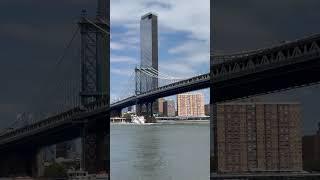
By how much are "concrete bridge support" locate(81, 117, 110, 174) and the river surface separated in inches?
4.6

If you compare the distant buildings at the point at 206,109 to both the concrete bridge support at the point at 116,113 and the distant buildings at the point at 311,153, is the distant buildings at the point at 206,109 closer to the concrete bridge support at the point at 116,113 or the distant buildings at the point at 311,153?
the concrete bridge support at the point at 116,113

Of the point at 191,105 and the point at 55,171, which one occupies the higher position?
the point at 191,105

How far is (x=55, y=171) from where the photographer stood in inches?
277

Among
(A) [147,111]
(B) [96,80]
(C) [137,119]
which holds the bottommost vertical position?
(C) [137,119]

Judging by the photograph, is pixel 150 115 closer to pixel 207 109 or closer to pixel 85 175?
pixel 207 109

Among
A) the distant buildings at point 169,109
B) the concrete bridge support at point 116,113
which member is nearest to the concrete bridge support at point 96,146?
the concrete bridge support at point 116,113

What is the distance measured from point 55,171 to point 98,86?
1.17m

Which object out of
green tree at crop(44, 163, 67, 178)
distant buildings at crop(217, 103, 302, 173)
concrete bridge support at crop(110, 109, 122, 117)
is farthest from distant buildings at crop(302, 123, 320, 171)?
green tree at crop(44, 163, 67, 178)

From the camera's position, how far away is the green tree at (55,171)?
22.9ft

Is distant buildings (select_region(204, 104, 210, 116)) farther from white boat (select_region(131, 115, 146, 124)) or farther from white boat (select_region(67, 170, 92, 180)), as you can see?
white boat (select_region(67, 170, 92, 180))

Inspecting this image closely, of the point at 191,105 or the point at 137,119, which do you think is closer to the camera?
the point at 137,119

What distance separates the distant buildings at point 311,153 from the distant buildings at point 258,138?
9 cm

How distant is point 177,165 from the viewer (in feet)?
25.8

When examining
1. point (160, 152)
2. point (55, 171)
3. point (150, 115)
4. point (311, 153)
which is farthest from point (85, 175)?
point (311, 153)
